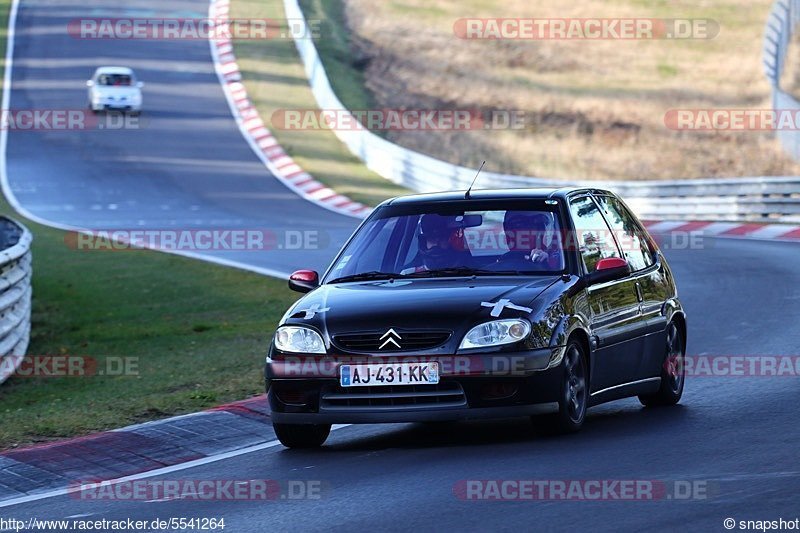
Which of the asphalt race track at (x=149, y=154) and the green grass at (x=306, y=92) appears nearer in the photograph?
the asphalt race track at (x=149, y=154)

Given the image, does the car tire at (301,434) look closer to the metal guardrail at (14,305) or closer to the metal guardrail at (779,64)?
the metal guardrail at (14,305)

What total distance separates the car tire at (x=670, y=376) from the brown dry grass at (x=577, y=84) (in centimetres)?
2486

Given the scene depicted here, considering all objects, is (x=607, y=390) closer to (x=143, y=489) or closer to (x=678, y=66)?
(x=143, y=489)

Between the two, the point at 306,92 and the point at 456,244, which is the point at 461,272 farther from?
the point at 306,92

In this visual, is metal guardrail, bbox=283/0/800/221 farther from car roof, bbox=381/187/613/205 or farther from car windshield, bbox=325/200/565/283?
car windshield, bbox=325/200/565/283

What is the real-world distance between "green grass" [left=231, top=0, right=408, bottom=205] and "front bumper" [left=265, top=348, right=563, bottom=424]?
81.1 ft

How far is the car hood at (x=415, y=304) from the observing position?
8.86 meters

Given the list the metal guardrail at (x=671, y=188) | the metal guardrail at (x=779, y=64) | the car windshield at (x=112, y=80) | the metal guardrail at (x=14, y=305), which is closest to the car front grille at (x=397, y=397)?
the metal guardrail at (x=14, y=305)

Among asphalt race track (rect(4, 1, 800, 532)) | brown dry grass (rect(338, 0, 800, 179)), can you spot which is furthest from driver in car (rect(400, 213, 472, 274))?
brown dry grass (rect(338, 0, 800, 179))

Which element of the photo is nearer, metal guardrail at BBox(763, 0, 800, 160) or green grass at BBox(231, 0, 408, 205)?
metal guardrail at BBox(763, 0, 800, 160)

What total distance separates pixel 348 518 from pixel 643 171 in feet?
107

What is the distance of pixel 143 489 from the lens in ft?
27.6

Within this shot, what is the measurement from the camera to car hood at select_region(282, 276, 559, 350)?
886cm

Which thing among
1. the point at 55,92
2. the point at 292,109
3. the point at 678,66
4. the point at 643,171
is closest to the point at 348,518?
the point at 643,171
